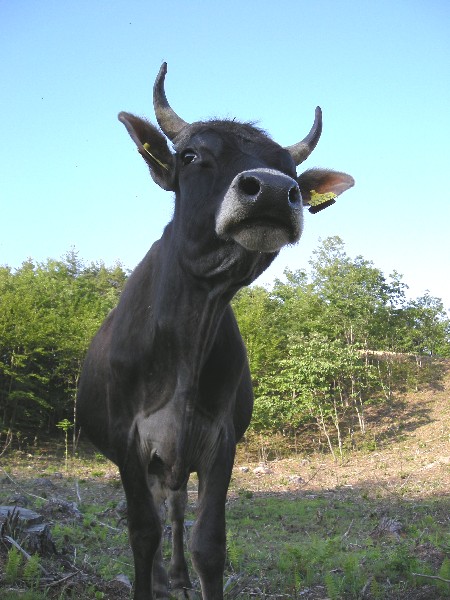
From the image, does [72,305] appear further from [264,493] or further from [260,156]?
[260,156]

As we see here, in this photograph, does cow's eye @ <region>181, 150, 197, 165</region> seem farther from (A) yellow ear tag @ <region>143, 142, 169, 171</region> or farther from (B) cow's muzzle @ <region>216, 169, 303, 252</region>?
(B) cow's muzzle @ <region>216, 169, 303, 252</region>

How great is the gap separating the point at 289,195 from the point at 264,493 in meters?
13.8

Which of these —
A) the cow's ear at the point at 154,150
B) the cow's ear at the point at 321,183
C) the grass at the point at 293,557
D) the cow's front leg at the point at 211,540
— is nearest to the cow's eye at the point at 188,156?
the cow's ear at the point at 154,150

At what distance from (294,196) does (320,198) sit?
110cm

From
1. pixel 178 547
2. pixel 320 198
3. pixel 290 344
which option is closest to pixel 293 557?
pixel 178 547

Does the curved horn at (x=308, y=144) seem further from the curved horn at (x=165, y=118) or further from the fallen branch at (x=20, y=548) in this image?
the fallen branch at (x=20, y=548)

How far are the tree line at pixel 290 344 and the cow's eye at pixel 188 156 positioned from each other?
22.0 m

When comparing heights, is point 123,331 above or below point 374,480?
above

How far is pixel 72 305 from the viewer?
108ft

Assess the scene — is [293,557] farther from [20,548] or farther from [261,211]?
[261,211]

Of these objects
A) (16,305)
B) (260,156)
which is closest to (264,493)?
(260,156)

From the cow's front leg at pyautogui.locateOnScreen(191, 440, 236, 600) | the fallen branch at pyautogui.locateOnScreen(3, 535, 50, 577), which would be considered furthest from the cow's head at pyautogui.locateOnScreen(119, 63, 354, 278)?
the fallen branch at pyautogui.locateOnScreen(3, 535, 50, 577)

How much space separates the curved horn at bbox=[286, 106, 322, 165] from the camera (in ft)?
14.2

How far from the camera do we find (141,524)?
4160 mm
